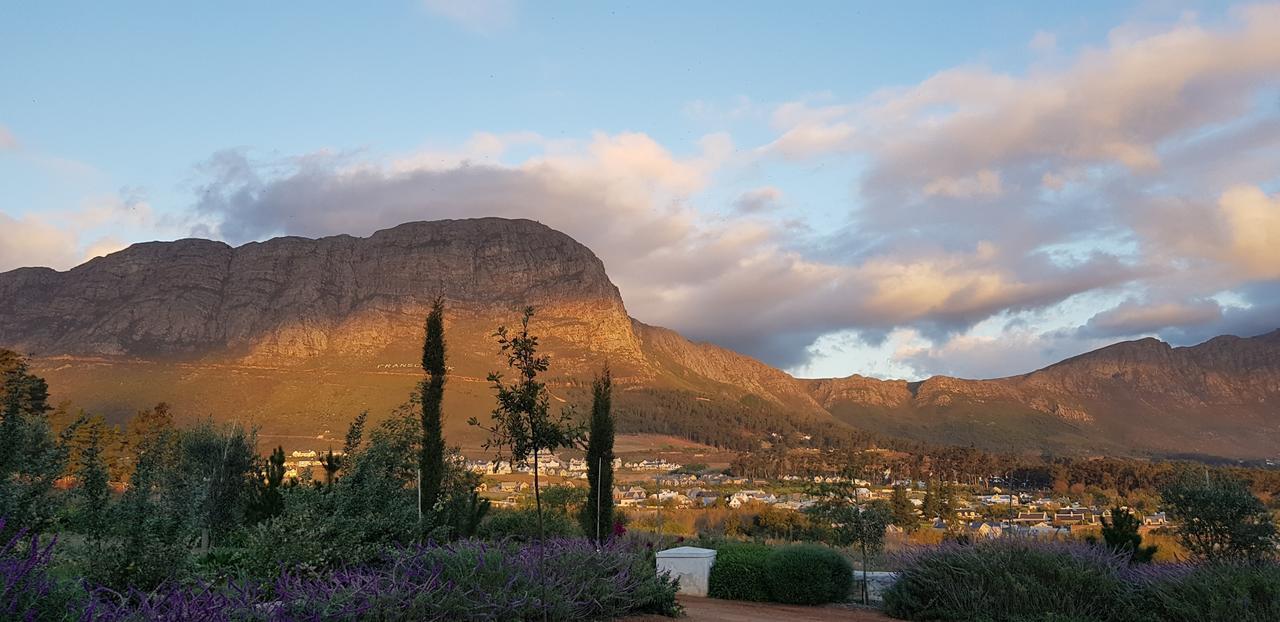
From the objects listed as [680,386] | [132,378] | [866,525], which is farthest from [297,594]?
[680,386]

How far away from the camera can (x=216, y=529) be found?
2333 centimetres

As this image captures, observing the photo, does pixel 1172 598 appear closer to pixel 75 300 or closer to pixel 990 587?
pixel 990 587

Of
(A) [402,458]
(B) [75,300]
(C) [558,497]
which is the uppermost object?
(B) [75,300]

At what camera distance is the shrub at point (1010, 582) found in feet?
39.6

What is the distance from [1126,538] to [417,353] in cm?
10839

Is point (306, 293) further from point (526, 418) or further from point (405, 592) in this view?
point (405, 592)

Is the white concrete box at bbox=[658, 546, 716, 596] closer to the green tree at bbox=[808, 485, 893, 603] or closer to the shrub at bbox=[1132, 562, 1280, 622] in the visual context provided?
the green tree at bbox=[808, 485, 893, 603]

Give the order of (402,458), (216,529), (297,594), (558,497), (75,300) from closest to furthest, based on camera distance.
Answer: (297,594) < (402,458) < (216,529) < (558,497) < (75,300)

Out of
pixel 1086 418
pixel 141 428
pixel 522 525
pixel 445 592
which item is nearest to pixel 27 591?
pixel 445 592

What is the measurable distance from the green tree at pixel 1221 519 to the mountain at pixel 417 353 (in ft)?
227

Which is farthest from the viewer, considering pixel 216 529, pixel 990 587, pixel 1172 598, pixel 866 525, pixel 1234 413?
pixel 1234 413

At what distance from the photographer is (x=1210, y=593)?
424 inches

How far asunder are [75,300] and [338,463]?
146183 millimetres

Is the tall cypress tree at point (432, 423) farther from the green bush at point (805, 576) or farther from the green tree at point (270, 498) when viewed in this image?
the green bush at point (805, 576)
